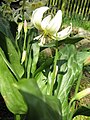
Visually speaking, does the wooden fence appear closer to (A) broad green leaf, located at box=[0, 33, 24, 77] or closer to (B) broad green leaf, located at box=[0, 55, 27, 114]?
(A) broad green leaf, located at box=[0, 33, 24, 77]

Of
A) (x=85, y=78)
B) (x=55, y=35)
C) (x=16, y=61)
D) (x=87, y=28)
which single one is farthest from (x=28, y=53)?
(x=87, y=28)

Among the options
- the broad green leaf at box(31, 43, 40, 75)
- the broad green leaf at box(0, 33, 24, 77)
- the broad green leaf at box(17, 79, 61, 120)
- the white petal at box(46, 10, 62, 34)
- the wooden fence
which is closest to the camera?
the broad green leaf at box(17, 79, 61, 120)

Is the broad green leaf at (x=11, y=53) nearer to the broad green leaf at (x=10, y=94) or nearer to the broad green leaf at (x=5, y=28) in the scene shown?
the broad green leaf at (x=5, y=28)

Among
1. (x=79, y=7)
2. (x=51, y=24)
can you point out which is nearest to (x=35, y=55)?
(x=51, y=24)

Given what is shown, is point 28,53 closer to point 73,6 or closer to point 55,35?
point 55,35

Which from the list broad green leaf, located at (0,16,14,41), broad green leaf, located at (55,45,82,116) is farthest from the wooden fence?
broad green leaf, located at (55,45,82,116)

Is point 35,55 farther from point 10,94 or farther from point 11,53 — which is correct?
point 10,94

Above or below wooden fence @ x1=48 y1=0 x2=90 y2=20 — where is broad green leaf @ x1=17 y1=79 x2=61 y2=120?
above
